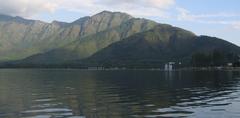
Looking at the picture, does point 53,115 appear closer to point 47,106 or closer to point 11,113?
point 11,113

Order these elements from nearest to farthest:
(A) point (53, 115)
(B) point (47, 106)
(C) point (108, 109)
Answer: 1. (A) point (53, 115)
2. (C) point (108, 109)
3. (B) point (47, 106)

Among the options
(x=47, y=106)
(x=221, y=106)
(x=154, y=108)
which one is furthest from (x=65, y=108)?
(x=221, y=106)

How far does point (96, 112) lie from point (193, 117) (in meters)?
11.5

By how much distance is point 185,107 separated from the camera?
54.9m

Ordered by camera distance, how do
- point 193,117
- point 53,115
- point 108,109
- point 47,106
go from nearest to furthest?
point 193,117 → point 53,115 → point 108,109 → point 47,106

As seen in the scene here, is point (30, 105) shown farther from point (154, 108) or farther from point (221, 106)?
point (221, 106)

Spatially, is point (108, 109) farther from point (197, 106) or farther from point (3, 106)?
point (3, 106)

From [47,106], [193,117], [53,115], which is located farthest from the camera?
[47,106]

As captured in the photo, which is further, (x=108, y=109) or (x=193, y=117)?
(x=108, y=109)

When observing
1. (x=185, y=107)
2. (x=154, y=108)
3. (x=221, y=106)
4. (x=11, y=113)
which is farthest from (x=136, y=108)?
(x=11, y=113)

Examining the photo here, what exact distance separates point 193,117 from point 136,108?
11.1 meters

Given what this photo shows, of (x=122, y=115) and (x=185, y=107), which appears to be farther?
(x=185, y=107)

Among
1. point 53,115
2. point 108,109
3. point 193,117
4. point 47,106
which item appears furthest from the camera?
point 47,106

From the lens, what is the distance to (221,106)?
55.2 meters
